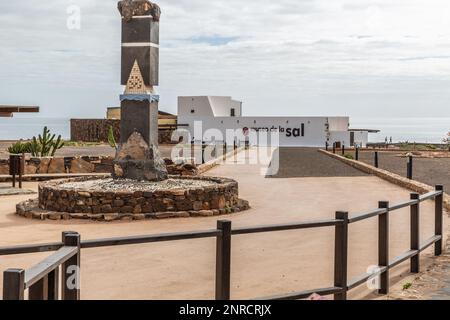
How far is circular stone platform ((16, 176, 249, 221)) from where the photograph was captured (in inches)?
451

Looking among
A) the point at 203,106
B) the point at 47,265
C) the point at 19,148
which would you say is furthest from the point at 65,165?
the point at 203,106

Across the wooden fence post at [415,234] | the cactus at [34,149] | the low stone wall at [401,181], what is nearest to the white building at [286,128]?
the low stone wall at [401,181]

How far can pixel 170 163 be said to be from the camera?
66.7 ft

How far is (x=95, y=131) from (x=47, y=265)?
182 ft

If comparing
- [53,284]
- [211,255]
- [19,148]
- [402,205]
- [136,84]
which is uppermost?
[136,84]

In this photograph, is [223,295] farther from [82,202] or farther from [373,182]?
[373,182]

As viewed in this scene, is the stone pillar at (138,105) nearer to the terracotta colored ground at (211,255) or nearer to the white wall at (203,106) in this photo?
the terracotta colored ground at (211,255)

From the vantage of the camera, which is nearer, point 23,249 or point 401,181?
point 23,249

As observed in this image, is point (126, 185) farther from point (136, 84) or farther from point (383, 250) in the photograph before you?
point (383, 250)

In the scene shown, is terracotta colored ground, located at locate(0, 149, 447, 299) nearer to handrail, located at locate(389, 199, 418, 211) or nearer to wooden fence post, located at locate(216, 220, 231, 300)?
handrail, located at locate(389, 199, 418, 211)

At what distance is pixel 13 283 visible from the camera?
2.81 m

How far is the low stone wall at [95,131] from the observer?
56125mm

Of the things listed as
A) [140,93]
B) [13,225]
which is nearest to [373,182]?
[140,93]

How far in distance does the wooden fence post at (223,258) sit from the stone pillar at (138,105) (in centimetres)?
898
